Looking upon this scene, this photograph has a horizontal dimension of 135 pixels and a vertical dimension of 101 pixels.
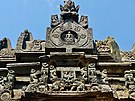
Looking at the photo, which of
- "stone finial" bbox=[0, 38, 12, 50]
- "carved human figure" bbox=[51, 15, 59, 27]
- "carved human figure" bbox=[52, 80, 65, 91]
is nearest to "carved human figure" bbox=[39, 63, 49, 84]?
"carved human figure" bbox=[52, 80, 65, 91]

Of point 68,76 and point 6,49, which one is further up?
point 6,49

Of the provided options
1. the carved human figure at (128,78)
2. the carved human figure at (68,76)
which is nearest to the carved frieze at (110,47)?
the carved human figure at (128,78)

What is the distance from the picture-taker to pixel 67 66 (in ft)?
35.7

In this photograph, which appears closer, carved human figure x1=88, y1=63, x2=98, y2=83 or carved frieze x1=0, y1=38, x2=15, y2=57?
carved human figure x1=88, y1=63, x2=98, y2=83

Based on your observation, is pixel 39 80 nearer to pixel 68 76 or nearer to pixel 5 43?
pixel 68 76

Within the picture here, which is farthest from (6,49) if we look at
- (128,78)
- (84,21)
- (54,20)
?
(128,78)

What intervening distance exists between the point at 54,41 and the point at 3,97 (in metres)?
2.69

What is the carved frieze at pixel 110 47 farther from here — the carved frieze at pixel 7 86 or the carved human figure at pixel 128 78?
the carved frieze at pixel 7 86

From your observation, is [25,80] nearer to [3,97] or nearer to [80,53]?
[3,97]

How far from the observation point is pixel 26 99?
979 cm

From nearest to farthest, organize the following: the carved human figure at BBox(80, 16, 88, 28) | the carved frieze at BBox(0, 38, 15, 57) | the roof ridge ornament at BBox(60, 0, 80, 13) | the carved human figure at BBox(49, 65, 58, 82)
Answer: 1. the carved human figure at BBox(49, 65, 58, 82)
2. the carved frieze at BBox(0, 38, 15, 57)
3. the carved human figure at BBox(80, 16, 88, 28)
4. the roof ridge ornament at BBox(60, 0, 80, 13)

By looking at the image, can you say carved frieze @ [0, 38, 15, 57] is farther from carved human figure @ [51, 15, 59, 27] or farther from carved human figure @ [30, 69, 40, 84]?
carved human figure @ [51, 15, 59, 27]

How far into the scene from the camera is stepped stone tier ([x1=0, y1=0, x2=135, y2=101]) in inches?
388

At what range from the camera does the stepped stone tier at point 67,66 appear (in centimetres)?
986
